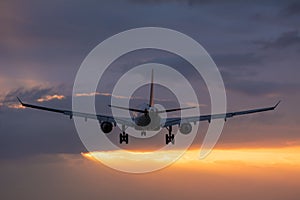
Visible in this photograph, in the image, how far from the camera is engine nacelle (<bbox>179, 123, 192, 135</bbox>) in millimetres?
124250

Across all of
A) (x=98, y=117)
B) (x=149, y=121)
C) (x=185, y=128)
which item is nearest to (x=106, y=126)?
(x=98, y=117)

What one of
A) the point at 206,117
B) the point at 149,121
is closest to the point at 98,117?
the point at 149,121

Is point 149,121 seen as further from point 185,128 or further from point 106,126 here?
point 185,128

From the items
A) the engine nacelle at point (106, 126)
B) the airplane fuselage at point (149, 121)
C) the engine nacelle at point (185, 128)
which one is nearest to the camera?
the airplane fuselage at point (149, 121)

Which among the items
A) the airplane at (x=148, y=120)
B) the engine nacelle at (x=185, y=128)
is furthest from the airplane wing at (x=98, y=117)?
the engine nacelle at (x=185, y=128)

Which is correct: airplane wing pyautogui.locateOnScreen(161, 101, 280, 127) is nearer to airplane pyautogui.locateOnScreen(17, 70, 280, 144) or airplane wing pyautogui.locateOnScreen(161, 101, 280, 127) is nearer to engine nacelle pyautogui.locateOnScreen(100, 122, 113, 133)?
airplane pyautogui.locateOnScreen(17, 70, 280, 144)

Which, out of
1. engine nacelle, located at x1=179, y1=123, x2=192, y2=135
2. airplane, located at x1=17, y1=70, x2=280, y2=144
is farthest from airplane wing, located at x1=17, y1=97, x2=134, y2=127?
engine nacelle, located at x1=179, y1=123, x2=192, y2=135

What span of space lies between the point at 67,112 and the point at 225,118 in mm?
34381

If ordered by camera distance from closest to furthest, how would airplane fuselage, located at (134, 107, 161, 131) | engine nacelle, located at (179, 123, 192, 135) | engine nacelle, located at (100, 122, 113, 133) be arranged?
airplane fuselage, located at (134, 107, 161, 131), engine nacelle, located at (100, 122, 113, 133), engine nacelle, located at (179, 123, 192, 135)

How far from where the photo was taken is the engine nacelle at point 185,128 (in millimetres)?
124250

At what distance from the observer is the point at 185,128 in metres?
125

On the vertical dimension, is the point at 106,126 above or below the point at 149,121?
above

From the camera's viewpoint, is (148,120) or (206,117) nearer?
(148,120)

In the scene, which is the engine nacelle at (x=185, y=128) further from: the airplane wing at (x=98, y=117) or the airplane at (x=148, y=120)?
the airplane wing at (x=98, y=117)
